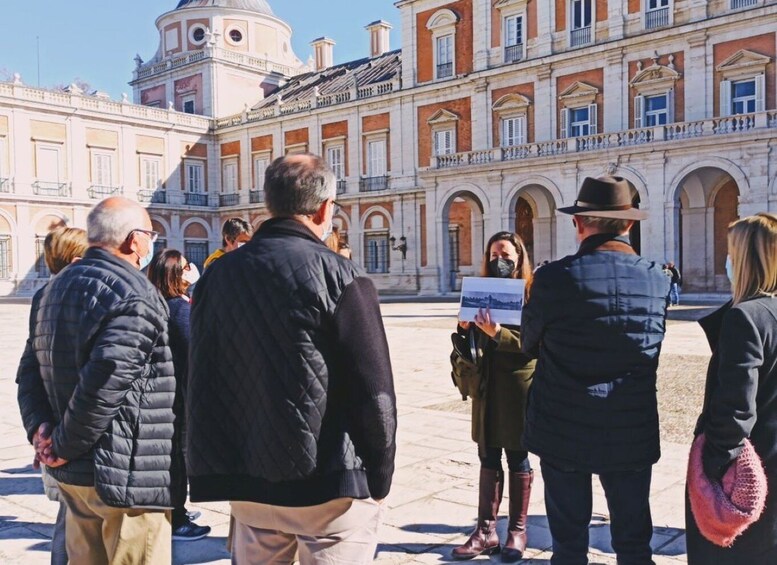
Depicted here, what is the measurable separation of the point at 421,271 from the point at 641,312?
94.1ft

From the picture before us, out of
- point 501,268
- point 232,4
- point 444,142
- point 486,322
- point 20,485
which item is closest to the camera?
point 486,322

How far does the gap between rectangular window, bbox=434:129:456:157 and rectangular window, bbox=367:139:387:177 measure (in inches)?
127

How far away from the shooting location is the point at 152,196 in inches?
1502

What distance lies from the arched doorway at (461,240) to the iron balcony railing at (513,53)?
545cm

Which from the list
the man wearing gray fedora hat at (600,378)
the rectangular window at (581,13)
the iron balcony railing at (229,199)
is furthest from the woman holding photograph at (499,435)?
the iron balcony railing at (229,199)

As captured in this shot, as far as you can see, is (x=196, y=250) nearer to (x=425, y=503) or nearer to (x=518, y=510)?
(x=425, y=503)

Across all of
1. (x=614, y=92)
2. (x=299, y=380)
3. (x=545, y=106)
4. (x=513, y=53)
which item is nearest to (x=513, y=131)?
(x=545, y=106)

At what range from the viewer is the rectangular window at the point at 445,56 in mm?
31234

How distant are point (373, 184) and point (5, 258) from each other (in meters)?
17.0

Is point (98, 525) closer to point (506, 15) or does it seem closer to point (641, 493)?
point (641, 493)

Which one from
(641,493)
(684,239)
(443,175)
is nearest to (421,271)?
(443,175)

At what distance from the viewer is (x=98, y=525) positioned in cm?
303

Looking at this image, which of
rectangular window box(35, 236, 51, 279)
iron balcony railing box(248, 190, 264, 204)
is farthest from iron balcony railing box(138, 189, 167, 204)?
rectangular window box(35, 236, 51, 279)

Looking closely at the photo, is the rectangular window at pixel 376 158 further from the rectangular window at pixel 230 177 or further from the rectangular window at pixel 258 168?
the rectangular window at pixel 230 177
